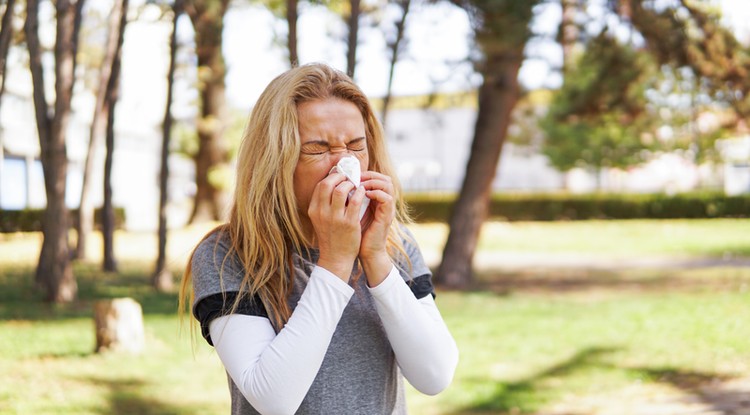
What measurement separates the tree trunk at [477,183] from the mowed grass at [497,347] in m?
0.63

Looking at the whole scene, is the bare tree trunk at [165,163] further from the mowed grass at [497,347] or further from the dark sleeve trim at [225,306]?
the dark sleeve trim at [225,306]

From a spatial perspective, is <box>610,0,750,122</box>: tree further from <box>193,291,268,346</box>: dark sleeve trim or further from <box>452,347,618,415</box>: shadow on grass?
<box>193,291,268,346</box>: dark sleeve trim

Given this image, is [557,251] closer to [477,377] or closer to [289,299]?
[477,377]

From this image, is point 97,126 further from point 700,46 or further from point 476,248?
point 700,46

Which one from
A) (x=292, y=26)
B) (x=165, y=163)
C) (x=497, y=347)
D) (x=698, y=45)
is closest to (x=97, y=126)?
(x=165, y=163)

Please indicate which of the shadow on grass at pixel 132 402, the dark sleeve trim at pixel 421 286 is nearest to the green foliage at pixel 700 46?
the shadow on grass at pixel 132 402

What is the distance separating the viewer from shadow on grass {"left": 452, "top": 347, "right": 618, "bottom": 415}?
19.2ft

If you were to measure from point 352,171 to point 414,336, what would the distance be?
0.38 metres

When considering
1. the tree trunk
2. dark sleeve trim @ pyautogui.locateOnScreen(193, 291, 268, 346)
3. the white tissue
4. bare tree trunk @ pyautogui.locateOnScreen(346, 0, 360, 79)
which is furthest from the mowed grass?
bare tree trunk @ pyautogui.locateOnScreen(346, 0, 360, 79)

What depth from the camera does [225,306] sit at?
170cm

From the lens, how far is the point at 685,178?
48688 mm

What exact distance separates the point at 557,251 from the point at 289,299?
20.0 m

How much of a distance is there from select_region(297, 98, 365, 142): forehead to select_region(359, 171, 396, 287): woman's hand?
0.42ft

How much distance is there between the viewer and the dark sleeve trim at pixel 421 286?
1.90m
